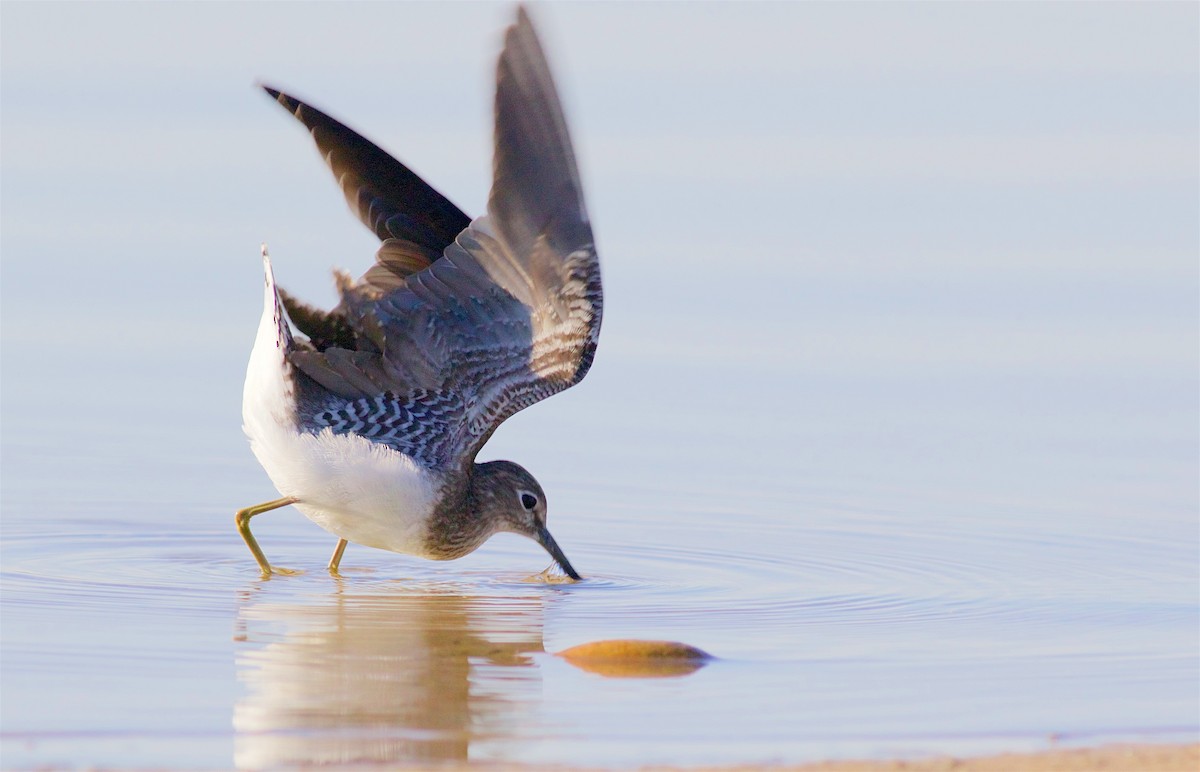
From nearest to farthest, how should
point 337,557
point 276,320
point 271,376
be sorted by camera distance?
1. point 276,320
2. point 271,376
3. point 337,557

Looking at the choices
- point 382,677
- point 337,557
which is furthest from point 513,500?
point 382,677

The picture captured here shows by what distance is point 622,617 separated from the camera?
8.74 meters

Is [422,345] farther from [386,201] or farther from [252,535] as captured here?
[252,535]

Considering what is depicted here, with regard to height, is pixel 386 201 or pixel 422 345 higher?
pixel 386 201

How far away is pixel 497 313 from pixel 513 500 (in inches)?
52.5

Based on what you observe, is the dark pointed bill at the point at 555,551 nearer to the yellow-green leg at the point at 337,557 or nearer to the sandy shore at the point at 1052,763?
the yellow-green leg at the point at 337,557

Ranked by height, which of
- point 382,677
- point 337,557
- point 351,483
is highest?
point 351,483

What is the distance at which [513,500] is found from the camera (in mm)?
10125

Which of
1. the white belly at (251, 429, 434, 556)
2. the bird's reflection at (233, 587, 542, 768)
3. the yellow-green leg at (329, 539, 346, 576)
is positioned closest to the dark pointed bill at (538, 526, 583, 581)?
the bird's reflection at (233, 587, 542, 768)

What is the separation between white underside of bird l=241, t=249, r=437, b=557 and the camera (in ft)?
30.5

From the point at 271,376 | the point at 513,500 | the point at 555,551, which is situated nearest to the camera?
the point at 271,376

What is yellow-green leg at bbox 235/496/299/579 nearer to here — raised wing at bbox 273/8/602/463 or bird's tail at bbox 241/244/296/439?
bird's tail at bbox 241/244/296/439

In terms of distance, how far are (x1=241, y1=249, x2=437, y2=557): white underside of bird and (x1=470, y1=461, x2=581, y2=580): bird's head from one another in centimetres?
62

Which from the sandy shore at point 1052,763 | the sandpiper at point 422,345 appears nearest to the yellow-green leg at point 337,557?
the sandpiper at point 422,345
